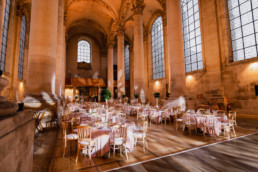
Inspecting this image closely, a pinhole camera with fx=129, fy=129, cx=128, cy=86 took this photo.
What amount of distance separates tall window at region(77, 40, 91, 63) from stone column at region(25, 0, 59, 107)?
2179cm

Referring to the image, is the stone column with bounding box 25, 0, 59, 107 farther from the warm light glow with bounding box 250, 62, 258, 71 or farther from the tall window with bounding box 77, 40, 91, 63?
the tall window with bounding box 77, 40, 91, 63

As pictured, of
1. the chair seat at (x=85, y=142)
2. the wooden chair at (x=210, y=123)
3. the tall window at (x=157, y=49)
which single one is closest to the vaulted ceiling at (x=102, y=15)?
the tall window at (x=157, y=49)

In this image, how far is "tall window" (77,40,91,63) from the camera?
1040 inches

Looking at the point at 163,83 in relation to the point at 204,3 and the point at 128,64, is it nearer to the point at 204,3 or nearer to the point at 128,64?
the point at 204,3

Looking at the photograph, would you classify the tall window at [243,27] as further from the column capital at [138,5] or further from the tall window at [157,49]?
the tall window at [157,49]

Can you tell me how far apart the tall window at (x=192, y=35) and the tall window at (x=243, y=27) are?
8.97ft

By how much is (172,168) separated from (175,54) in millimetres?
7490

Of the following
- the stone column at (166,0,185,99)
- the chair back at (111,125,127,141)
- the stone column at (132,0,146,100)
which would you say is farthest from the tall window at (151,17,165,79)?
the chair back at (111,125,127,141)

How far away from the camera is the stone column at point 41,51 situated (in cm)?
529

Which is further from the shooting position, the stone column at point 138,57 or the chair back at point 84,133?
the stone column at point 138,57

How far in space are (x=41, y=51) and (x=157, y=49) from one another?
16183 millimetres

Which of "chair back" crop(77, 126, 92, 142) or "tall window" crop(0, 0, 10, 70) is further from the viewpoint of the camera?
"tall window" crop(0, 0, 10, 70)

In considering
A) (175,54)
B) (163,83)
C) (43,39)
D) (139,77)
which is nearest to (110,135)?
(43,39)

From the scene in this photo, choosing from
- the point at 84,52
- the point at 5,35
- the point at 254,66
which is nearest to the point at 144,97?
the point at 254,66
